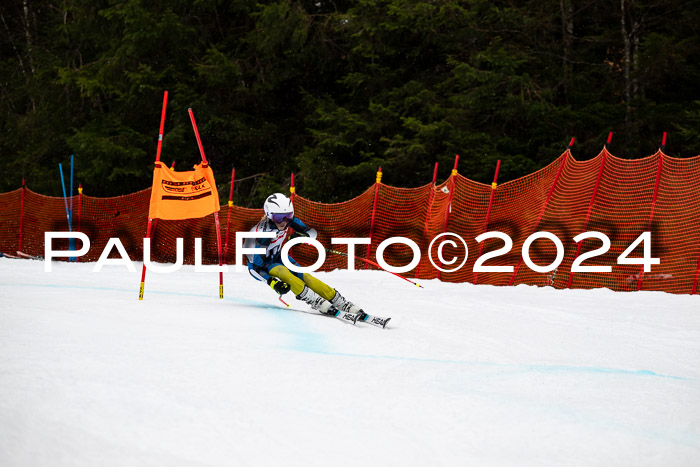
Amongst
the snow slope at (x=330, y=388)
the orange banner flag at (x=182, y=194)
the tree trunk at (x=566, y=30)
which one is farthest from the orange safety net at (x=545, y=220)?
the tree trunk at (x=566, y=30)

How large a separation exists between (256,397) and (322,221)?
12.2m

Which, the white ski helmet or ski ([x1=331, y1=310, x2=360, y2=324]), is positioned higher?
the white ski helmet

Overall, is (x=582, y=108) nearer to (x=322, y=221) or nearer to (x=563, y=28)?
(x=563, y=28)

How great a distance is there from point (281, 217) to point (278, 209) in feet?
0.33

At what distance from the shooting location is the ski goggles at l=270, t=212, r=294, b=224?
27.5ft

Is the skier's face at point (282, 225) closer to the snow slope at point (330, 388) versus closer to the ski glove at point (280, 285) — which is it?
the ski glove at point (280, 285)

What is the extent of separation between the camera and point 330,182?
21.0m

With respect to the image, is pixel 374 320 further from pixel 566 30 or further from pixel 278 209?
pixel 566 30

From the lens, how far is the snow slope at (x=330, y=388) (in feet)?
11.4

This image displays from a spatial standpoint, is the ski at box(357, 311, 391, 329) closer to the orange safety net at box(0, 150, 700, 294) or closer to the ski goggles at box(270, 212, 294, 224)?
the ski goggles at box(270, 212, 294, 224)

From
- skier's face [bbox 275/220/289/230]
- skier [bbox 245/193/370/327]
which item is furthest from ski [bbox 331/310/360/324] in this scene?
skier's face [bbox 275/220/289/230]

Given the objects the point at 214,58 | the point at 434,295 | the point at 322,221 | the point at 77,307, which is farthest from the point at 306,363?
the point at 214,58

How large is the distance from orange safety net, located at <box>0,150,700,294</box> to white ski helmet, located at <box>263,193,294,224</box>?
5.58 meters

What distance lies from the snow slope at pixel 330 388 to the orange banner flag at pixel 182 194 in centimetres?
127
